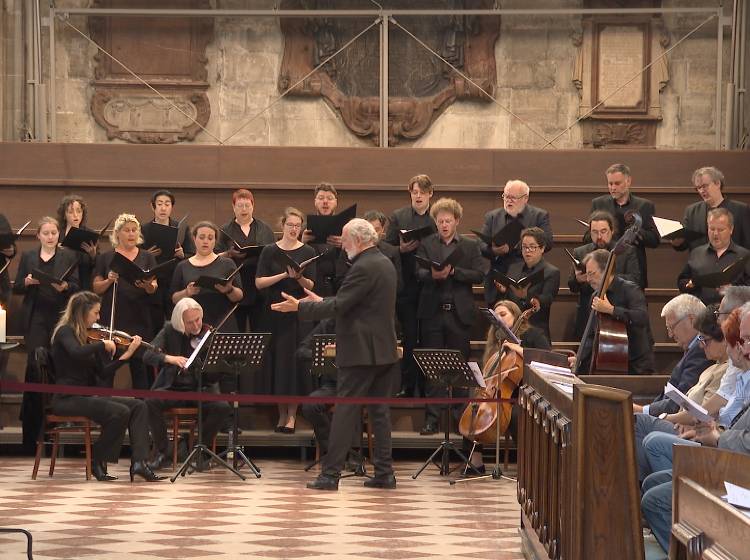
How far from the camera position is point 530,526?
18.7ft

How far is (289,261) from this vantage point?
8.99 m

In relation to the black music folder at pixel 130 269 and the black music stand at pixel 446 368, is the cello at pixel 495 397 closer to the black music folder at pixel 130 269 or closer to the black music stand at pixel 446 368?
the black music stand at pixel 446 368

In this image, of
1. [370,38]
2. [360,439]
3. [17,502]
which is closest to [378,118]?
[370,38]

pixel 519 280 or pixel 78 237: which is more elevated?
pixel 78 237

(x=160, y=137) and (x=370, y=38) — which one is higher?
(x=370, y=38)

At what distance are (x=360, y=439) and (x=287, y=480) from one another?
587 mm

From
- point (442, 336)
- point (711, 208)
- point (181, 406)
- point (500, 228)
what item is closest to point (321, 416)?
point (181, 406)

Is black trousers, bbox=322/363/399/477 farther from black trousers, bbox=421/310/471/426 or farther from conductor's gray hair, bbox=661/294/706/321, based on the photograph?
conductor's gray hair, bbox=661/294/706/321

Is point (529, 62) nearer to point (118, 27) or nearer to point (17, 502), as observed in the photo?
point (118, 27)

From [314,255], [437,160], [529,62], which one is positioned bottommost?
[314,255]

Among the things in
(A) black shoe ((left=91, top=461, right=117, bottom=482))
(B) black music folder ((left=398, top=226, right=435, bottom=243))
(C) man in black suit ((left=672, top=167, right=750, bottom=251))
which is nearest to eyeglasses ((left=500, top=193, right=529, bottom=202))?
(B) black music folder ((left=398, top=226, right=435, bottom=243))

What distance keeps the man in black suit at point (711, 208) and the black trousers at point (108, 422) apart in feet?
13.5

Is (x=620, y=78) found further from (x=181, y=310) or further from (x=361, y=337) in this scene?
(x=361, y=337)

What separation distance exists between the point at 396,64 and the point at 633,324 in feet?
21.1
